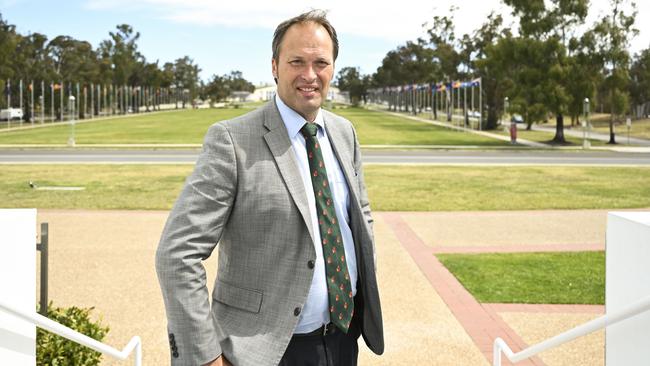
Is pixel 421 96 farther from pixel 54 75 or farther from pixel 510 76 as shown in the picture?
pixel 510 76

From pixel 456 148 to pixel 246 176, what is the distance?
112 feet

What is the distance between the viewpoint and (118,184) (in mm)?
19469

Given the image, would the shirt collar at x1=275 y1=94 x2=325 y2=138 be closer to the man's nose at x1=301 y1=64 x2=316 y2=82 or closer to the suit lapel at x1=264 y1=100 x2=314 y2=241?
the suit lapel at x1=264 y1=100 x2=314 y2=241

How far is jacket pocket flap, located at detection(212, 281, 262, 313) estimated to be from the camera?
8.75 feet

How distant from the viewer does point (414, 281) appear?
894 centimetres

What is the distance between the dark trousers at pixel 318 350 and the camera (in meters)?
2.76

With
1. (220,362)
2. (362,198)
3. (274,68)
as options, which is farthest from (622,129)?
(220,362)

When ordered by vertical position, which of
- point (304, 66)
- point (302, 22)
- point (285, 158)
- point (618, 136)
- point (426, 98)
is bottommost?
point (285, 158)

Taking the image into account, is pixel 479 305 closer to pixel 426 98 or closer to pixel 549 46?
pixel 549 46

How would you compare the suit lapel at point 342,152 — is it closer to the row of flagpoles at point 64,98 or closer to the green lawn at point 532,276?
the green lawn at point 532,276

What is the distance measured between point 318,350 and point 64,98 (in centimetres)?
8611

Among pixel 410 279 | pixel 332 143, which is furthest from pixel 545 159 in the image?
pixel 332 143

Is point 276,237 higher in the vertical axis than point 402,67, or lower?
lower

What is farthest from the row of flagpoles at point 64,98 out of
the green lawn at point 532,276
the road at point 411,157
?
the green lawn at point 532,276
